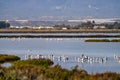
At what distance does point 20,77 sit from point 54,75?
2.21 m

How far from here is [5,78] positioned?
20.6 metres

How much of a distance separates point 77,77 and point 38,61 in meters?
12.8

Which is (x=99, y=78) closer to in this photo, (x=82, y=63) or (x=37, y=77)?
(x=37, y=77)

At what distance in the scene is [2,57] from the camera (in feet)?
132

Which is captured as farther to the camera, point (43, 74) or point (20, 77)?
point (43, 74)

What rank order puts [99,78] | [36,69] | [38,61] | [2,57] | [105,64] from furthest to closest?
1. [2,57]
2. [105,64]
3. [38,61]
4. [36,69]
5. [99,78]

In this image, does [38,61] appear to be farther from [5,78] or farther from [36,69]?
[5,78]

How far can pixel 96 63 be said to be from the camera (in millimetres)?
38469

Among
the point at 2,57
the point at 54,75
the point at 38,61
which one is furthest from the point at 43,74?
the point at 2,57

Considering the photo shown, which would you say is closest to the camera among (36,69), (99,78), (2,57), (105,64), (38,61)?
(99,78)

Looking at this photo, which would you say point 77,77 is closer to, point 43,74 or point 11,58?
point 43,74

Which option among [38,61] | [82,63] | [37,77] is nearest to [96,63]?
[82,63]

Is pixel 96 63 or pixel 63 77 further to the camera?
pixel 96 63

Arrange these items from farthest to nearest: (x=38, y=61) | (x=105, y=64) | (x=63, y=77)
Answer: (x=105, y=64), (x=38, y=61), (x=63, y=77)
